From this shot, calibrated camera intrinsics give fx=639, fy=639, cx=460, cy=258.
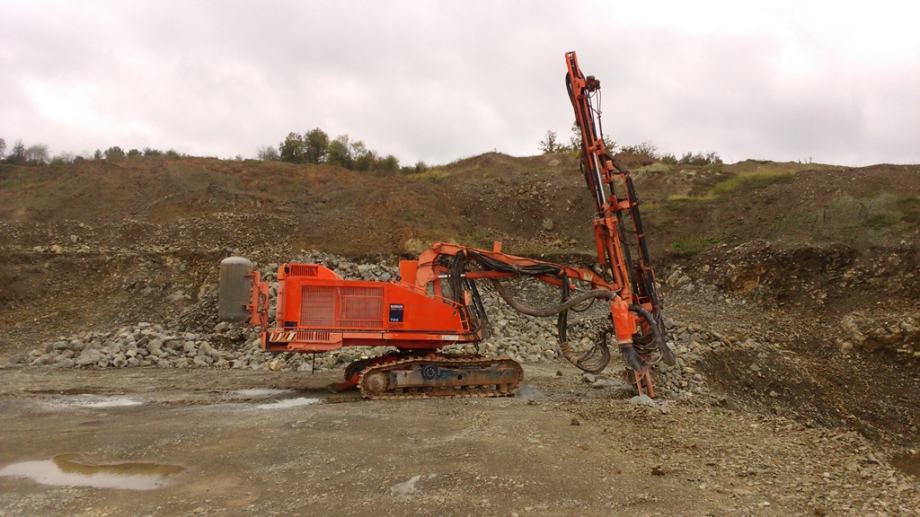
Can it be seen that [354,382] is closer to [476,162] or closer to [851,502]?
[851,502]

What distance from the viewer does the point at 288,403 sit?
10445mm

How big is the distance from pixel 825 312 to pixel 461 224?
47.3ft

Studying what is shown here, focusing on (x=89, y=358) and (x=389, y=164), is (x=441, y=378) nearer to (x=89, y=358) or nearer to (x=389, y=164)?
(x=89, y=358)

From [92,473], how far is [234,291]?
4176 mm

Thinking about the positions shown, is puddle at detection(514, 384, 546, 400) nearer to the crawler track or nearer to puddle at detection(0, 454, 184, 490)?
the crawler track

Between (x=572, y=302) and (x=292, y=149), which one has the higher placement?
(x=292, y=149)

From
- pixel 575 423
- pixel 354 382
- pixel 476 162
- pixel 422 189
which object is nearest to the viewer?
pixel 575 423

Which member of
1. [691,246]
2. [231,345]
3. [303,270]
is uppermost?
[691,246]

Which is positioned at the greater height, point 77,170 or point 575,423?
point 77,170

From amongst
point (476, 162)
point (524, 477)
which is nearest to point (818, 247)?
point (524, 477)

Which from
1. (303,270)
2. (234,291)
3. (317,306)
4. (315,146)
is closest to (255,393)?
(234,291)

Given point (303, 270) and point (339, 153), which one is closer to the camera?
point (303, 270)

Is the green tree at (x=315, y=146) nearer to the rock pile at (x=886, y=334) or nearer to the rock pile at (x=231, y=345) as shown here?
the rock pile at (x=231, y=345)

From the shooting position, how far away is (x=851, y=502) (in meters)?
5.68
